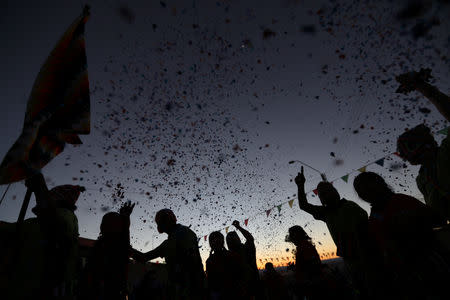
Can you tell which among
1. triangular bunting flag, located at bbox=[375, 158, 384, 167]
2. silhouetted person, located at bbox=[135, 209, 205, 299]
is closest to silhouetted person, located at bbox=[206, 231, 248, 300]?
silhouetted person, located at bbox=[135, 209, 205, 299]

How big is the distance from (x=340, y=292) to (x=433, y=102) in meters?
2.96

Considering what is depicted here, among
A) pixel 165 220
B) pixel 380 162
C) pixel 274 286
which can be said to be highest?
pixel 380 162

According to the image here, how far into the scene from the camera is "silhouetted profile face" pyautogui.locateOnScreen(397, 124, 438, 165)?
7.43 ft

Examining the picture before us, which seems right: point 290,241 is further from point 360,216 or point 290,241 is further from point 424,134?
point 424,134

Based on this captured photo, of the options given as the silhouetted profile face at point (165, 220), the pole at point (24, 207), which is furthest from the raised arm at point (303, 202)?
the pole at point (24, 207)

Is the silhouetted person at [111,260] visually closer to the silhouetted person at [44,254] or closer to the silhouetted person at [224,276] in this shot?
the silhouetted person at [44,254]

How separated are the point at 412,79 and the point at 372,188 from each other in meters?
1.26

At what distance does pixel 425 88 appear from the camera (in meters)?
2.28

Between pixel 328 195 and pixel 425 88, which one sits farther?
pixel 328 195

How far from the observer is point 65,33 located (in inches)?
89.1

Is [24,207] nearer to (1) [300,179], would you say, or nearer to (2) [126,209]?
(2) [126,209]

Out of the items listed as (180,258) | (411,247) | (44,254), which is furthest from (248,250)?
(44,254)

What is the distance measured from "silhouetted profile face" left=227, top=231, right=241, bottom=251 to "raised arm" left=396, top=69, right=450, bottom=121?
4264 millimetres

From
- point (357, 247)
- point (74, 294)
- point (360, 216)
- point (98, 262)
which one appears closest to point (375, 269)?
point (357, 247)
